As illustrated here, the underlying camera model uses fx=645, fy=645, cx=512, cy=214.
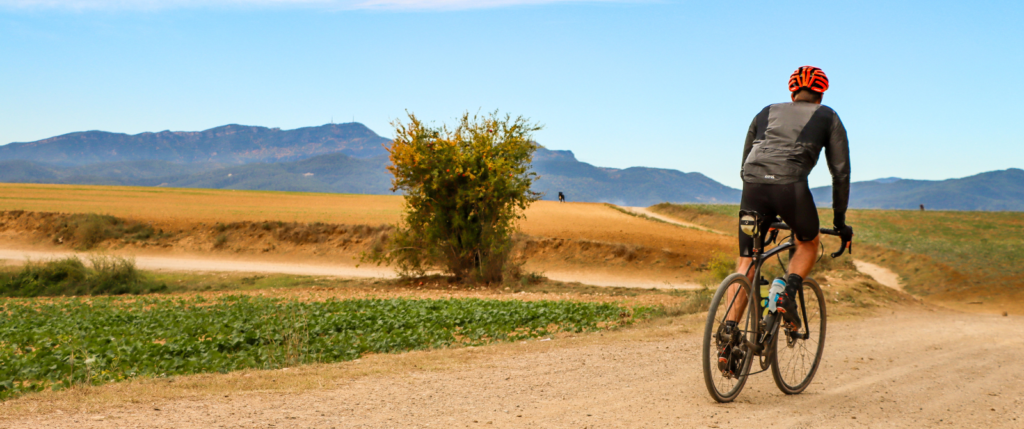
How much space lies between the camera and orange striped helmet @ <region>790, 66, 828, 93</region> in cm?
470

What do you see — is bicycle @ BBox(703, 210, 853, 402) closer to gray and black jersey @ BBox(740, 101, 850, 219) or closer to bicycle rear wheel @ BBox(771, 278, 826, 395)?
bicycle rear wheel @ BBox(771, 278, 826, 395)

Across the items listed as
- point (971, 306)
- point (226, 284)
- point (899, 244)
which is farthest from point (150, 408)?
point (899, 244)

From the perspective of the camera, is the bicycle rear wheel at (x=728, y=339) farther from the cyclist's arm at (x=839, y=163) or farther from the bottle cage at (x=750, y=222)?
the cyclist's arm at (x=839, y=163)

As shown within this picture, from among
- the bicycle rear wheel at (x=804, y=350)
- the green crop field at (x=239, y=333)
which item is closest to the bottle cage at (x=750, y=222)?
the bicycle rear wheel at (x=804, y=350)

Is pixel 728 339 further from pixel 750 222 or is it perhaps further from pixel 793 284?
pixel 750 222

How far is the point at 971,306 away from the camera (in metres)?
15.9

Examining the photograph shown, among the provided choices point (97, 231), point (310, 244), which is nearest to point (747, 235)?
point (310, 244)

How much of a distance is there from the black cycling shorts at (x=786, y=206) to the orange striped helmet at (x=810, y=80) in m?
0.77

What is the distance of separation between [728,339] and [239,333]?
7.56 m

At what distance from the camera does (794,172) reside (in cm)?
440

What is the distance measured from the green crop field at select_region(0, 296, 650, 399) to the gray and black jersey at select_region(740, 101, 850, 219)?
5.25 m

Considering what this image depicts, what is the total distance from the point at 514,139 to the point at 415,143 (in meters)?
2.99

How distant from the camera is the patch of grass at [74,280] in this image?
21969mm

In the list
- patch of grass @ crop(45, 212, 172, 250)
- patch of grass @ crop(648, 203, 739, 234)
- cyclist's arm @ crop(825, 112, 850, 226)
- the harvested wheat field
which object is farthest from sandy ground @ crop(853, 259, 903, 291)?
patch of grass @ crop(45, 212, 172, 250)
